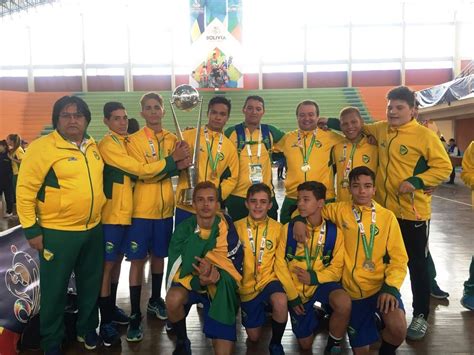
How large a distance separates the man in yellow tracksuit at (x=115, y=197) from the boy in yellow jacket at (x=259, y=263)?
661 millimetres

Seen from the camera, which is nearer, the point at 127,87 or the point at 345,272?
the point at 345,272

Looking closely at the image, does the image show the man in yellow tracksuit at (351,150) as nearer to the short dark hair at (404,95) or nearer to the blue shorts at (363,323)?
the short dark hair at (404,95)

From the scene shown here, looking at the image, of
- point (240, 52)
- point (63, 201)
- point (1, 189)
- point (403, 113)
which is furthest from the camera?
point (240, 52)

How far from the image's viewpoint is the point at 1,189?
29.3 ft

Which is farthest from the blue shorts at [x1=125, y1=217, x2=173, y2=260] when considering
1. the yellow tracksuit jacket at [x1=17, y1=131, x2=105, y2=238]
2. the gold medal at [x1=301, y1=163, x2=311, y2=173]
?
the gold medal at [x1=301, y1=163, x2=311, y2=173]

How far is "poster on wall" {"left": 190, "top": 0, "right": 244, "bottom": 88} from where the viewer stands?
1861 cm

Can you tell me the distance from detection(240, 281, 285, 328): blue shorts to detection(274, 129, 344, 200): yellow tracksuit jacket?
98cm

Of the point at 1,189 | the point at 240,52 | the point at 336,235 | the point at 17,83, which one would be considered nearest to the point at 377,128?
the point at 336,235

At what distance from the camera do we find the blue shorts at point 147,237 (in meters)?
3.16

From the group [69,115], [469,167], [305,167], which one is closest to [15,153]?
[69,115]

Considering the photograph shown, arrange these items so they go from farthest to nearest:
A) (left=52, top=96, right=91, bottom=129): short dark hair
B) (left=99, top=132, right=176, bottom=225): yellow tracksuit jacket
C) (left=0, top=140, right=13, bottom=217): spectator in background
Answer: (left=0, top=140, right=13, bottom=217): spectator in background → (left=99, top=132, right=176, bottom=225): yellow tracksuit jacket → (left=52, top=96, right=91, bottom=129): short dark hair

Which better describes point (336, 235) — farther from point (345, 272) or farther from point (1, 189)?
point (1, 189)

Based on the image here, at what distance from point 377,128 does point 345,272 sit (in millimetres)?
1257

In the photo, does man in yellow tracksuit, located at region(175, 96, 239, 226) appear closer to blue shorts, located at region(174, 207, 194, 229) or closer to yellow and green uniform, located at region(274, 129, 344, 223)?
blue shorts, located at region(174, 207, 194, 229)
